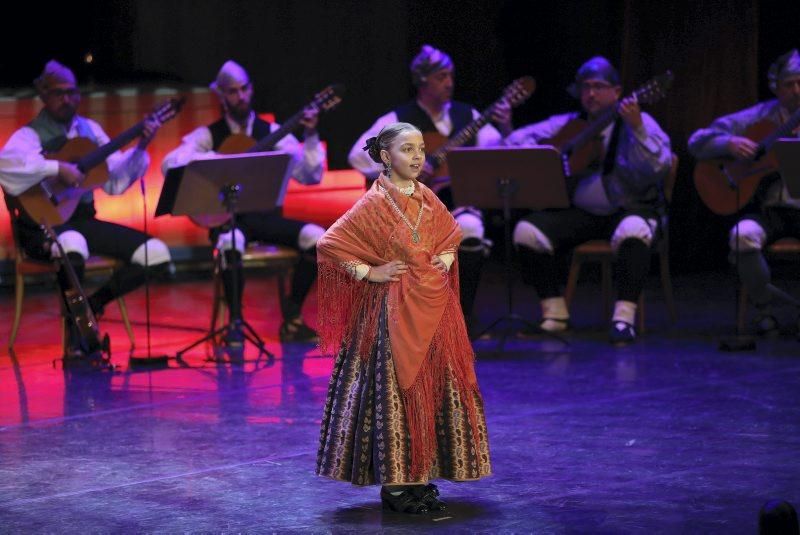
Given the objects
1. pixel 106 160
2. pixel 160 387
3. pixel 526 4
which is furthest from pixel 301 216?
pixel 160 387

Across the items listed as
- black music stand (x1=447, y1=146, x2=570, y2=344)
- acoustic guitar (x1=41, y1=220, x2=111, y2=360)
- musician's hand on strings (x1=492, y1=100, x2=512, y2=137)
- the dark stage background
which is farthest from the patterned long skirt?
the dark stage background

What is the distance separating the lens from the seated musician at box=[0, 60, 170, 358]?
767 cm

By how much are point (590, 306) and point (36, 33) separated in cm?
500

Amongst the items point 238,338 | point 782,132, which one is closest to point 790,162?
point 782,132

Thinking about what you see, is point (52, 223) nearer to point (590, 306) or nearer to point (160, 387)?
point (160, 387)

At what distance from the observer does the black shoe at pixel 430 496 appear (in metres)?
4.72

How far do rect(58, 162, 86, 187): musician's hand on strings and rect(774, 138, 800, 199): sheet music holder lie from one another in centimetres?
371

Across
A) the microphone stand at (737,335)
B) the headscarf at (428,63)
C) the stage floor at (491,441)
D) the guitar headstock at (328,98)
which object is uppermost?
the headscarf at (428,63)

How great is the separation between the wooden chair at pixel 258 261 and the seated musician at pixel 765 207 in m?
2.50

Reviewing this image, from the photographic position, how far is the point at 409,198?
4.67 m

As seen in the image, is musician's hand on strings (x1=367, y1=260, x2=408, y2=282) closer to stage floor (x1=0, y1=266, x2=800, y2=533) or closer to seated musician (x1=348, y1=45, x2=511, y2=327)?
stage floor (x1=0, y1=266, x2=800, y2=533)

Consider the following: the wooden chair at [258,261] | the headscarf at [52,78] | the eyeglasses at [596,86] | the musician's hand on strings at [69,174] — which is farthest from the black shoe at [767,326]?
the headscarf at [52,78]

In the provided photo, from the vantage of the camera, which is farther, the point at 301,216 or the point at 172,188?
the point at 301,216

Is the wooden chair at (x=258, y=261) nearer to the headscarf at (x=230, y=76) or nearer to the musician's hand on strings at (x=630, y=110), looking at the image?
the headscarf at (x=230, y=76)
